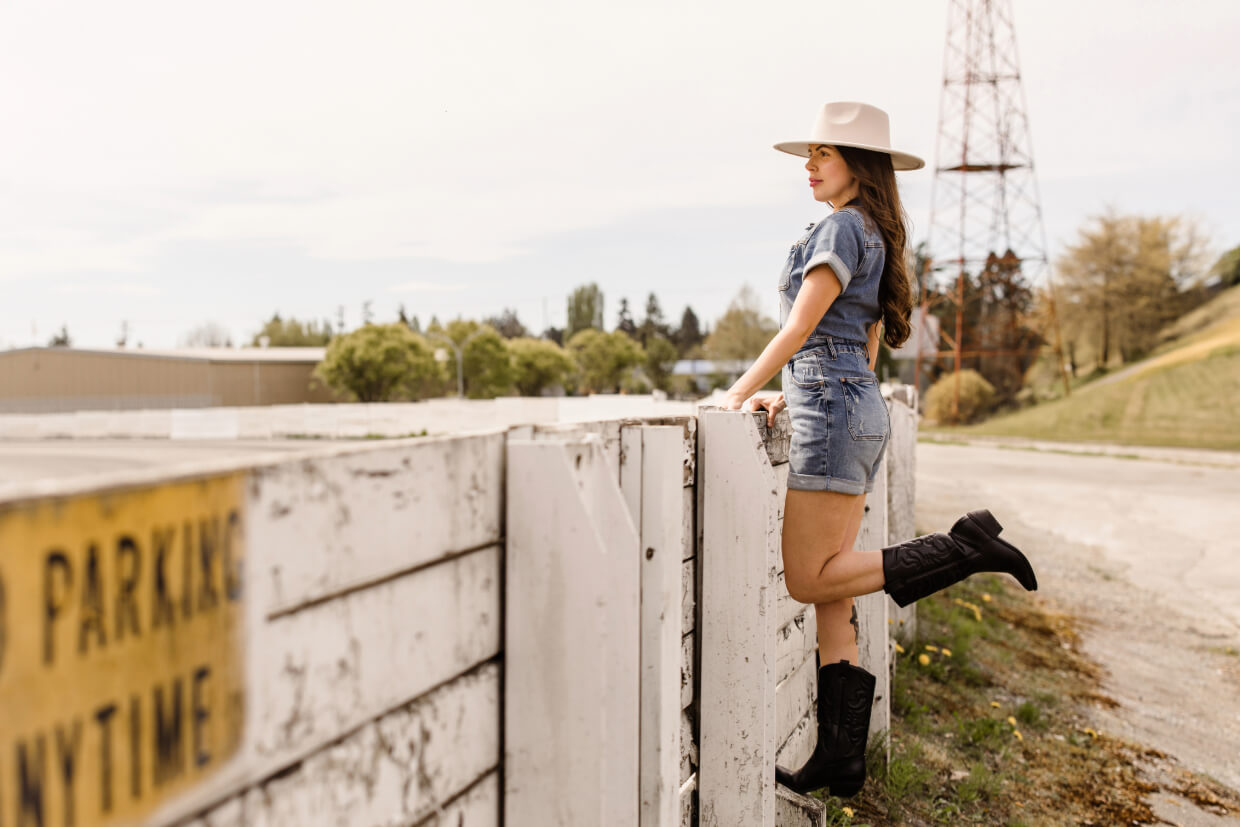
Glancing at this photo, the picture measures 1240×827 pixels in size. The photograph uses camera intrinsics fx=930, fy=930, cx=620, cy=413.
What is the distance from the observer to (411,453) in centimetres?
128

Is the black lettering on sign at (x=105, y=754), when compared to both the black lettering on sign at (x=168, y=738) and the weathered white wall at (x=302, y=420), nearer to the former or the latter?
the black lettering on sign at (x=168, y=738)

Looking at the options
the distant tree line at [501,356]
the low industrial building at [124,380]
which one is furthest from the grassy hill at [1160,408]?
the low industrial building at [124,380]

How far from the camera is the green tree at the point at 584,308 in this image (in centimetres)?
11331

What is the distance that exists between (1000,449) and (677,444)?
21.4 m

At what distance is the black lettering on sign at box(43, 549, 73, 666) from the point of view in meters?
0.82

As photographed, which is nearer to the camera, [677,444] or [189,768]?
[189,768]

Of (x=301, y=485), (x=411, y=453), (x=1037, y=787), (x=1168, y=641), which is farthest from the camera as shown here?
(x=1168, y=641)

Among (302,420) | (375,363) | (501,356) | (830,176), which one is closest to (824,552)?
(830,176)

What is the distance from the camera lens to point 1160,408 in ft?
97.9

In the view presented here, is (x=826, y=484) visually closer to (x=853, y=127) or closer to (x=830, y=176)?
(x=830, y=176)

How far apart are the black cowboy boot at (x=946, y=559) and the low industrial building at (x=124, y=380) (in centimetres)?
6304

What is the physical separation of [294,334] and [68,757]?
113459mm

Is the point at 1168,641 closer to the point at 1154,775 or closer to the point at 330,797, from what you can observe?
the point at 1154,775

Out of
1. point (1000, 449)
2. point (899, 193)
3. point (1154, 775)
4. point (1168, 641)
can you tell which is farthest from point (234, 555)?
point (1000, 449)
